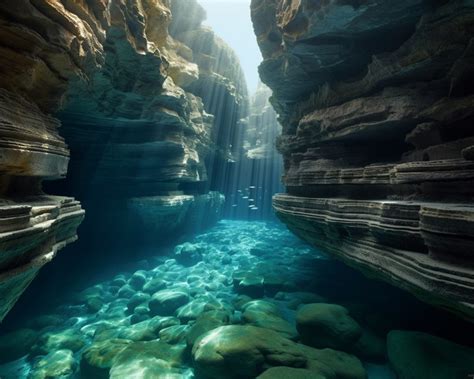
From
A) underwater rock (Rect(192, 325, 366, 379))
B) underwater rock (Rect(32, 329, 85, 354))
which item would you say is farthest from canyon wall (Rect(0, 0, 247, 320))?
underwater rock (Rect(192, 325, 366, 379))

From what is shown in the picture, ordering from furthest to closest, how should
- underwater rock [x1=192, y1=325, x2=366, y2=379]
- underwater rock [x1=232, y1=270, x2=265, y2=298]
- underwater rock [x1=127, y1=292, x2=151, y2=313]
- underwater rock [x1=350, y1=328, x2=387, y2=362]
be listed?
underwater rock [x1=232, y1=270, x2=265, y2=298]
underwater rock [x1=127, y1=292, x2=151, y2=313]
underwater rock [x1=350, y1=328, x2=387, y2=362]
underwater rock [x1=192, y1=325, x2=366, y2=379]

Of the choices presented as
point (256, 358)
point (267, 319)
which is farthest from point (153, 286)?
point (256, 358)

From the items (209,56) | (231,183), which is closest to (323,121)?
(209,56)

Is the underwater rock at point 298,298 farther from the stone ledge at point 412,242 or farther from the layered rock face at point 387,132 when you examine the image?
the stone ledge at point 412,242

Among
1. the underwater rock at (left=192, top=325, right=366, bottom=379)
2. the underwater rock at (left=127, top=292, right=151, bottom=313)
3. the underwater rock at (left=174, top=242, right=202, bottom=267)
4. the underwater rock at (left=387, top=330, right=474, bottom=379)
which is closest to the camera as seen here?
the underwater rock at (left=387, top=330, right=474, bottom=379)

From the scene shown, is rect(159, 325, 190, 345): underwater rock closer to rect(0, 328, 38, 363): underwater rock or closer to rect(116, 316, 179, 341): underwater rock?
rect(116, 316, 179, 341): underwater rock

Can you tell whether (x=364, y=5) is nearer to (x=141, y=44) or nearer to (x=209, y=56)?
(x=141, y=44)

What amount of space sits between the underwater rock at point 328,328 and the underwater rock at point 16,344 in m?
7.28

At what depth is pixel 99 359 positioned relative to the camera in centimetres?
544

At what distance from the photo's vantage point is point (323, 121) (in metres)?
7.77

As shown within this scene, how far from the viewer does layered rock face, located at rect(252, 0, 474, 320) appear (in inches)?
143

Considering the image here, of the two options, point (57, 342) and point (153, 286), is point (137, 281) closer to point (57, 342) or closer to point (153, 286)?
point (153, 286)

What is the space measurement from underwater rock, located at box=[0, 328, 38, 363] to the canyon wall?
12.5 feet

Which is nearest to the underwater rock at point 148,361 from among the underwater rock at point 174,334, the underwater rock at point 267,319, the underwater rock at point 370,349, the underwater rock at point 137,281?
the underwater rock at point 174,334
